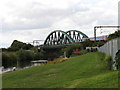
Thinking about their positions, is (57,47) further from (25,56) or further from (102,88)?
(102,88)

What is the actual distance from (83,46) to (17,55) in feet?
88.5

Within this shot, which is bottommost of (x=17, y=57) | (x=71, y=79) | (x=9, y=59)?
(x=9, y=59)

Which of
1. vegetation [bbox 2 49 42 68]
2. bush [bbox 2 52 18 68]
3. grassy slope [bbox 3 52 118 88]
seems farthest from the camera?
vegetation [bbox 2 49 42 68]

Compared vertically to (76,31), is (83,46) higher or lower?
lower

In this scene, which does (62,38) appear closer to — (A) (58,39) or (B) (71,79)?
(A) (58,39)

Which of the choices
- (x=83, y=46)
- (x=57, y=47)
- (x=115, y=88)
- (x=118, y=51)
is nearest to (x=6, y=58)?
(x=83, y=46)

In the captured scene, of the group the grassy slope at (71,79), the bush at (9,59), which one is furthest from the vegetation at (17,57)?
the grassy slope at (71,79)

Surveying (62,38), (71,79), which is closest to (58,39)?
(62,38)

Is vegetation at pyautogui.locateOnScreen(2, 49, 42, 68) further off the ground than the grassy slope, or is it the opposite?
the grassy slope

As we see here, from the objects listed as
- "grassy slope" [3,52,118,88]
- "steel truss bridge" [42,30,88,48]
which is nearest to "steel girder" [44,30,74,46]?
"steel truss bridge" [42,30,88,48]

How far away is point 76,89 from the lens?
33.1 ft

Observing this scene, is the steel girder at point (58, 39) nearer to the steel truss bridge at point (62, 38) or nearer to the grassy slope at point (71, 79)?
the steel truss bridge at point (62, 38)

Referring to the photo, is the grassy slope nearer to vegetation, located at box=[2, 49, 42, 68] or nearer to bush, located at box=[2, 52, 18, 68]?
bush, located at box=[2, 52, 18, 68]

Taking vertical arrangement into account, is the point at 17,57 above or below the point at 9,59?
above
